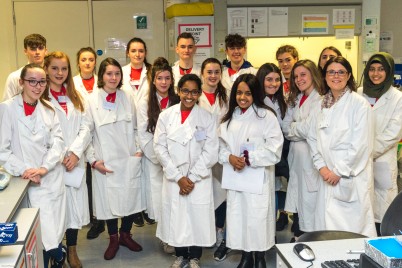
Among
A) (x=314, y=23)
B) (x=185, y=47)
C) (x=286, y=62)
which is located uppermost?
(x=314, y=23)

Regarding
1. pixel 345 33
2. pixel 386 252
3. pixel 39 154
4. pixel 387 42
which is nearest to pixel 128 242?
pixel 39 154

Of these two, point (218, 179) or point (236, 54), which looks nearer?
point (218, 179)

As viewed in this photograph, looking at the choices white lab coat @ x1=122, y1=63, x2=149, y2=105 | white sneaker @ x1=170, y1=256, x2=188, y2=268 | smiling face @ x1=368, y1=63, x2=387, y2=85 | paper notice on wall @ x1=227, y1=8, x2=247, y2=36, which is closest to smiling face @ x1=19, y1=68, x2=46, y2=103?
white lab coat @ x1=122, y1=63, x2=149, y2=105

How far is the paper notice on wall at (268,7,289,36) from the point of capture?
4.88 m

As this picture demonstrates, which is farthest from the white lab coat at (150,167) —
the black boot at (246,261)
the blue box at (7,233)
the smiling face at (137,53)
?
the blue box at (7,233)

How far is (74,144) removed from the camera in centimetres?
309

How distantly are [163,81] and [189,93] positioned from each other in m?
0.33

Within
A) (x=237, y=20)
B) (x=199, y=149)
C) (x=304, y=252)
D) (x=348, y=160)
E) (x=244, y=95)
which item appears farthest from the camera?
(x=237, y=20)

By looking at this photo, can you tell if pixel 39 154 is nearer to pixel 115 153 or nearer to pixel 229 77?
pixel 115 153

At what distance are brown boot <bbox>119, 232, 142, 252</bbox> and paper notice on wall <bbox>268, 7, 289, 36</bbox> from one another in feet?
8.64

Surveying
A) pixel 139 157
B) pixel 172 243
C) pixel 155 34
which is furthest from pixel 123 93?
pixel 155 34

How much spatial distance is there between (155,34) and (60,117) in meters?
2.51

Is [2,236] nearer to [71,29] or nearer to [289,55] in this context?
[289,55]

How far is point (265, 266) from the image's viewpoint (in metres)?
3.15
